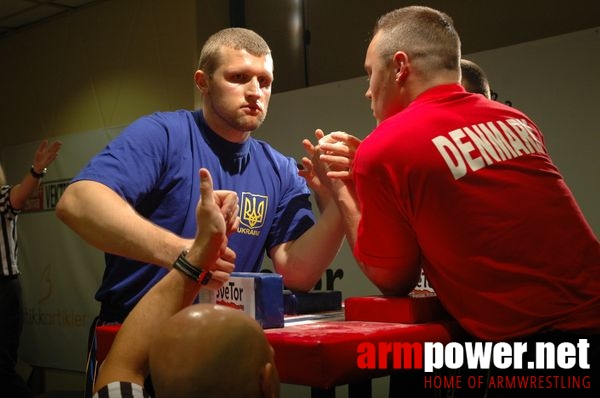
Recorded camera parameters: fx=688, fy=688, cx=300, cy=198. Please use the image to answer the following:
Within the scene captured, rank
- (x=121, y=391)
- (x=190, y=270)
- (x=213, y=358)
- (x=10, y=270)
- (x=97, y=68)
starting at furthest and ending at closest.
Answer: (x=97, y=68) → (x=10, y=270) → (x=190, y=270) → (x=121, y=391) → (x=213, y=358)

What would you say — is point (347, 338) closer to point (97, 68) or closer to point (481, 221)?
point (481, 221)

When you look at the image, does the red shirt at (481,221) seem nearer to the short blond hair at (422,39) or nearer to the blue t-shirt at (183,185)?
the short blond hair at (422,39)

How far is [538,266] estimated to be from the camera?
1.34m

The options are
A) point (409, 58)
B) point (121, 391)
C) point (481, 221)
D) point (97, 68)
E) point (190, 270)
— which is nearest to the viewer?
point (121, 391)

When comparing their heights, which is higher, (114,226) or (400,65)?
(400,65)

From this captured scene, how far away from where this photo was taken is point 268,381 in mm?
873

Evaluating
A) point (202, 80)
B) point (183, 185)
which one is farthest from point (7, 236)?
point (183, 185)

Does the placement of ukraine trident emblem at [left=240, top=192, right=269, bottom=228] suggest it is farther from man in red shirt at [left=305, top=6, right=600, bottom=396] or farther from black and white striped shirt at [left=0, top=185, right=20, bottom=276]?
black and white striped shirt at [left=0, top=185, right=20, bottom=276]

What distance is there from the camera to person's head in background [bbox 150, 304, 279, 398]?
0.86 m

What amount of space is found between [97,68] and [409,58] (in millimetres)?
3984

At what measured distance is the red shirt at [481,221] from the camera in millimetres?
1339

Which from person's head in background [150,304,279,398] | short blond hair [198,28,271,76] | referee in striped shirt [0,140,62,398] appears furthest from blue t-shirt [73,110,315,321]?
referee in striped shirt [0,140,62,398]

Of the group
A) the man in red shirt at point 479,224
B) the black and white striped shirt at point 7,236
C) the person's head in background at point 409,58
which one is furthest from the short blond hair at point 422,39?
the black and white striped shirt at point 7,236

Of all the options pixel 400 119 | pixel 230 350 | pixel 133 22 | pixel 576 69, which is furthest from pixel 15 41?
pixel 230 350
